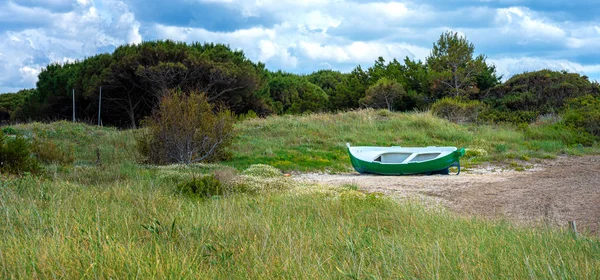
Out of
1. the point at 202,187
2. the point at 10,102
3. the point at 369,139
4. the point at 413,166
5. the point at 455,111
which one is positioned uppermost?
the point at 10,102

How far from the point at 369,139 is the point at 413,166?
7.00 m

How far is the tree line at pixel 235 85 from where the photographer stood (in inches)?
1367

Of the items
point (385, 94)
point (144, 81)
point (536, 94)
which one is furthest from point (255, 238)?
point (536, 94)

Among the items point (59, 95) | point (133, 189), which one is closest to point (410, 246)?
point (133, 189)

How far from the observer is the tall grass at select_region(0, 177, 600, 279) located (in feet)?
12.8

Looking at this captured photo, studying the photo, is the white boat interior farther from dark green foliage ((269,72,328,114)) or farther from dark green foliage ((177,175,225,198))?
dark green foliage ((269,72,328,114))

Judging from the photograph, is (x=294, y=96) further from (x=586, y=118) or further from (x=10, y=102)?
(x=586, y=118)

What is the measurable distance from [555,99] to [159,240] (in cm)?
3773

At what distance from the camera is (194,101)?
Result: 14883 millimetres

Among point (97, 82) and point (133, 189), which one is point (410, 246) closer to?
point (133, 189)

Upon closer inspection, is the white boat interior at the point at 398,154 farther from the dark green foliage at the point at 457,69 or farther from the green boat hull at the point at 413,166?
the dark green foliage at the point at 457,69

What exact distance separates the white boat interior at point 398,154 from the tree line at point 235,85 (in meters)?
14.7

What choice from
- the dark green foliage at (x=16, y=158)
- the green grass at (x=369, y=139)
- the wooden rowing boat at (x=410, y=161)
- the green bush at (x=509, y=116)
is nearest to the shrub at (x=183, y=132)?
the green grass at (x=369, y=139)

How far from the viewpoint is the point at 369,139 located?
21516 millimetres
